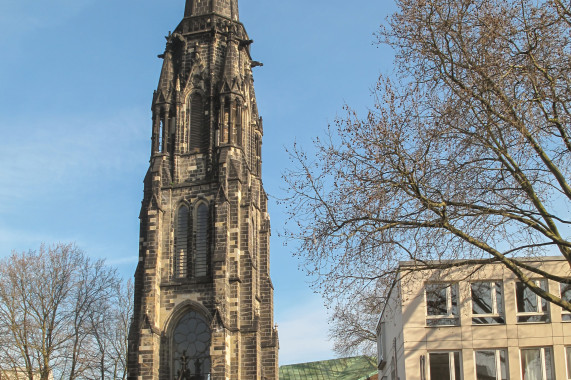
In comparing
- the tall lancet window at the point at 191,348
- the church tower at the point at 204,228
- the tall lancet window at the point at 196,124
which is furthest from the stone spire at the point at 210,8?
the tall lancet window at the point at 191,348

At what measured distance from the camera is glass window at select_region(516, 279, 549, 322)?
77.6 ft

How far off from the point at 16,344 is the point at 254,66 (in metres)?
20.9

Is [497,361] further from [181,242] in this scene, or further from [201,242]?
[181,242]

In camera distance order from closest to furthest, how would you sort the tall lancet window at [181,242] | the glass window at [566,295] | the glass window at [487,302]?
the glass window at [566,295]
the glass window at [487,302]
the tall lancet window at [181,242]

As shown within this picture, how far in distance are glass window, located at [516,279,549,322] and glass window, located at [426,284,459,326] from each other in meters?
1.94

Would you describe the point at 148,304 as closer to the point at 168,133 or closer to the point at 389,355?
the point at 168,133

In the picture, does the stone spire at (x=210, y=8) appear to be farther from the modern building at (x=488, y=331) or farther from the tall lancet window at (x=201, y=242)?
the modern building at (x=488, y=331)

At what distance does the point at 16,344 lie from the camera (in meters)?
33.8

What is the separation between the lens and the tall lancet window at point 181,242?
36700mm

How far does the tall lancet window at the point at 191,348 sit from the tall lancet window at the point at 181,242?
2.15 m

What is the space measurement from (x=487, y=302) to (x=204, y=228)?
1676 cm

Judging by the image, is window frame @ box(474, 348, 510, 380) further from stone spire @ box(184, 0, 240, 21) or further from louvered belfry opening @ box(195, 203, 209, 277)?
stone spire @ box(184, 0, 240, 21)

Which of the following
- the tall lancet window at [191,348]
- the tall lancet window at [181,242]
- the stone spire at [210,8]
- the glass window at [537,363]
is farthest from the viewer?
the stone spire at [210,8]

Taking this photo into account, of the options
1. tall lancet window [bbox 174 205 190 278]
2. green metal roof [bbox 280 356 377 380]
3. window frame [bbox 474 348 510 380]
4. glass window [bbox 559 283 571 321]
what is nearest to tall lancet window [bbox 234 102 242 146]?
tall lancet window [bbox 174 205 190 278]
